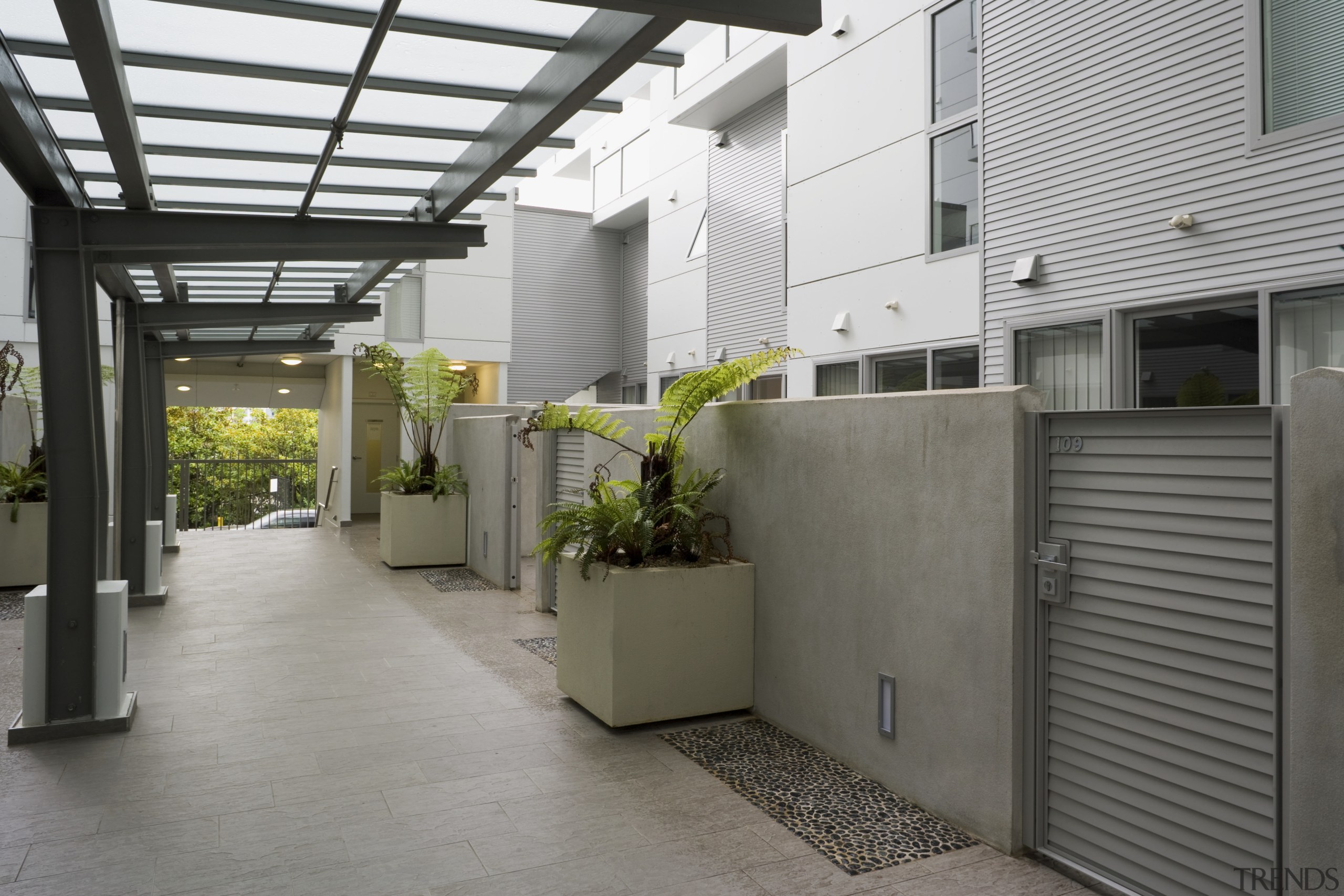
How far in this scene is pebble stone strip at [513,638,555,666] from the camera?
278 inches

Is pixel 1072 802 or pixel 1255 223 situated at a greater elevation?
pixel 1255 223

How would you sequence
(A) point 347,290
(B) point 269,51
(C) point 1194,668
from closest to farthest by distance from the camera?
(C) point 1194,668 → (B) point 269,51 → (A) point 347,290

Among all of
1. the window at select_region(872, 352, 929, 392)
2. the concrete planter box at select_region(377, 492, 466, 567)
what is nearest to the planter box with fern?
the window at select_region(872, 352, 929, 392)

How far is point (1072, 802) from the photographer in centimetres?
360

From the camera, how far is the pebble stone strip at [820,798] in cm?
382

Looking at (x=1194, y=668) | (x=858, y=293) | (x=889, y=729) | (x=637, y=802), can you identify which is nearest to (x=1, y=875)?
(x=637, y=802)

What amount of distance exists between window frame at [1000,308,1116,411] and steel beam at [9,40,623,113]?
488cm

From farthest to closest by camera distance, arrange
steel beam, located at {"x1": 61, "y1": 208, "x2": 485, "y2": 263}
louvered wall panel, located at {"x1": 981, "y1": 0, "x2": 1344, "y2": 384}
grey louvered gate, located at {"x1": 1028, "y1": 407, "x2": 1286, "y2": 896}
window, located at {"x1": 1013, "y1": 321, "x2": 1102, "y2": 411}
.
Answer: window, located at {"x1": 1013, "y1": 321, "x2": 1102, "y2": 411} < louvered wall panel, located at {"x1": 981, "y1": 0, "x2": 1344, "y2": 384} < steel beam, located at {"x1": 61, "y1": 208, "x2": 485, "y2": 263} < grey louvered gate, located at {"x1": 1028, "y1": 407, "x2": 1286, "y2": 896}

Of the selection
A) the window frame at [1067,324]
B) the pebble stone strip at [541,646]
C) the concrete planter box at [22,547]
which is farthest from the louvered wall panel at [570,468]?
the concrete planter box at [22,547]

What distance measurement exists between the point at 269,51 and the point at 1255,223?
20.7 feet

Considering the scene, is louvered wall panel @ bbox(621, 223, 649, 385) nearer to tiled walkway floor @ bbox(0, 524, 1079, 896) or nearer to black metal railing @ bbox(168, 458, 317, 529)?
black metal railing @ bbox(168, 458, 317, 529)

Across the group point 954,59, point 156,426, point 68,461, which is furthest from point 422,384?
point 68,461

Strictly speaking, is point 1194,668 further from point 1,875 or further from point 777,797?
point 1,875

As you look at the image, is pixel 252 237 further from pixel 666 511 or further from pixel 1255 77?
pixel 1255 77
